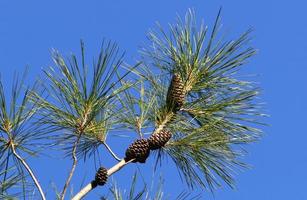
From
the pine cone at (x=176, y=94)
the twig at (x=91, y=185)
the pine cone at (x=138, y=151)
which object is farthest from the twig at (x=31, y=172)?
the pine cone at (x=176, y=94)

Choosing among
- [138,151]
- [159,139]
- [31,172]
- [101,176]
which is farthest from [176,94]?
[31,172]

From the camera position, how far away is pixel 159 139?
9.61 feet

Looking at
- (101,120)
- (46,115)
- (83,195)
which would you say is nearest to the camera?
(83,195)

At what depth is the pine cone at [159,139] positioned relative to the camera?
292cm

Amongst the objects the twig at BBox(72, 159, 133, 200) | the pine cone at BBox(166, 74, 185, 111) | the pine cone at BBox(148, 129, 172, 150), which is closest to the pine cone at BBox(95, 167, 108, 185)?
the twig at BBox(72, 159, 133, 200)

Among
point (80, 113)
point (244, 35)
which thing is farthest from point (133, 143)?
point (244, 35)

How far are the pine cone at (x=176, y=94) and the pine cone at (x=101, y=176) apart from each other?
49 cm

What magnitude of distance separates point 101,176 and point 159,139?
290 mm

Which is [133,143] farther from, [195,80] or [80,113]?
[195,80]

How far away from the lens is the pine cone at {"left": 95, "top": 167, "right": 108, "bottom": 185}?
2.78 metres

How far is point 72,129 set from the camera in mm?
3000

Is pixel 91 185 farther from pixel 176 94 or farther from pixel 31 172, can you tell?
pixel 176 94

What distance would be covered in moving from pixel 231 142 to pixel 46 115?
793 millimetres

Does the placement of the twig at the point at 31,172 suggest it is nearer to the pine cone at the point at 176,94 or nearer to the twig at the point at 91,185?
the twig at the point at 91,185
